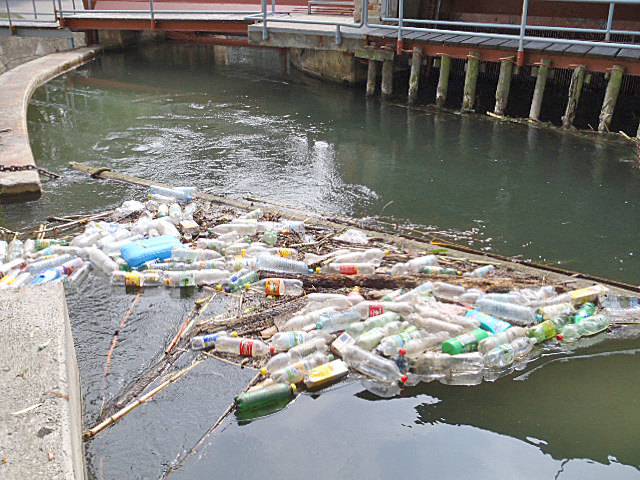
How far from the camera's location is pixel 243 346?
489cm

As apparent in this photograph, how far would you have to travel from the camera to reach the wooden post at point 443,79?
551 inches

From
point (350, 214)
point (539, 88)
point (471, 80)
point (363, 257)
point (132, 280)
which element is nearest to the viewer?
point (132, 280)

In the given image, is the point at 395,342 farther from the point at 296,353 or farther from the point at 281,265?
the point at 281,265

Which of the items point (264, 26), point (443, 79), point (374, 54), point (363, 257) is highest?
point (264, 26)

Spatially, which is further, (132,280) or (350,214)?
(350,214)

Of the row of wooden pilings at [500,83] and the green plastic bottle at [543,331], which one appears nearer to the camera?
the green plastic bottle at [543,331]

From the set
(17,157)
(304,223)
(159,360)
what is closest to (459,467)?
(159,360)

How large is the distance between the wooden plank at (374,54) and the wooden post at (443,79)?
1339 millimetres

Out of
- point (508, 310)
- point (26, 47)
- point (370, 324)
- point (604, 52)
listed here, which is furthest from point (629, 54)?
point (26, 47)

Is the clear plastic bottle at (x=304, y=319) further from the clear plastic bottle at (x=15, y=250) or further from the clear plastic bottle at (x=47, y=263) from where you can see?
the clear plastic bottle at (x=15, y=250)

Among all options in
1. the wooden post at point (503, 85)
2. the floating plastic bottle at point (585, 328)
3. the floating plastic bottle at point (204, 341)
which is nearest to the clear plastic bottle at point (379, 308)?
the floating plastic bottle at point (204, 341)

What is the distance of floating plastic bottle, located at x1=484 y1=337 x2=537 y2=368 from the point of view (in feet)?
16.0

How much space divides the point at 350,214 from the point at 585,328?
3.64 meters

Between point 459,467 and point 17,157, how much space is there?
772 cm
